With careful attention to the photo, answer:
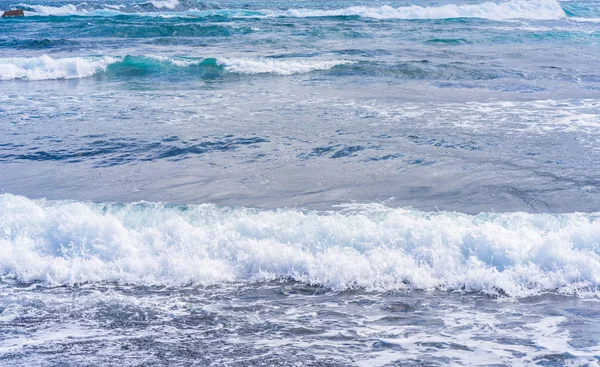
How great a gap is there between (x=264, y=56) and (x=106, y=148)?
12.3 m

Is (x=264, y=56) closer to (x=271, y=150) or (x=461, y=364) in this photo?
(x=271, y=150)

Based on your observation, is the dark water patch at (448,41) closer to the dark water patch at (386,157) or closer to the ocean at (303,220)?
the ocean at (303,220)

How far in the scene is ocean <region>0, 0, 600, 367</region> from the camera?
206 inches

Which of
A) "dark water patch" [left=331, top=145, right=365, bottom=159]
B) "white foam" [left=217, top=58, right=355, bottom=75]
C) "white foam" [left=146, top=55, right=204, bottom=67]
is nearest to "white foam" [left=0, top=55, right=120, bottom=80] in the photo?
"white foam" [left=146, top=55, right=204, bottom=67]

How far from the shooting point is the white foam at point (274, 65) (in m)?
19.5

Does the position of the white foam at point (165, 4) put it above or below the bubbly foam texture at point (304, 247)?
above

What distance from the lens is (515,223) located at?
7.41 metres

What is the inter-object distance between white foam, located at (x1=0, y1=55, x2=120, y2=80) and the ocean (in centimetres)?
181

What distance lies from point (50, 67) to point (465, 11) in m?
32.8

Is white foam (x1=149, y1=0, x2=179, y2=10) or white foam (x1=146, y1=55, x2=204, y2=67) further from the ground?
white foam (x1=149, y1=0, x2=179, y2=10)

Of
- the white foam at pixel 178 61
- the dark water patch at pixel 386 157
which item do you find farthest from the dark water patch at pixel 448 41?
the dark water patch at pixel 386 157

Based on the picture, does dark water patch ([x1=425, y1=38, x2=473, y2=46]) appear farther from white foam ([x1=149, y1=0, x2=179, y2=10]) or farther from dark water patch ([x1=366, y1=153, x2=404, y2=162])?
white foam ([x1=149, y1=0, x2=179, y2=10])

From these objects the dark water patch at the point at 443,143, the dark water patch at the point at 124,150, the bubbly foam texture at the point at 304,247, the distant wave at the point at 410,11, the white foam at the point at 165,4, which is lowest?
the bubbly foam texture at the point at 304,247

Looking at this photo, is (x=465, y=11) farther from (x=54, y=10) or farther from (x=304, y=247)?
(x=304, y=247)
